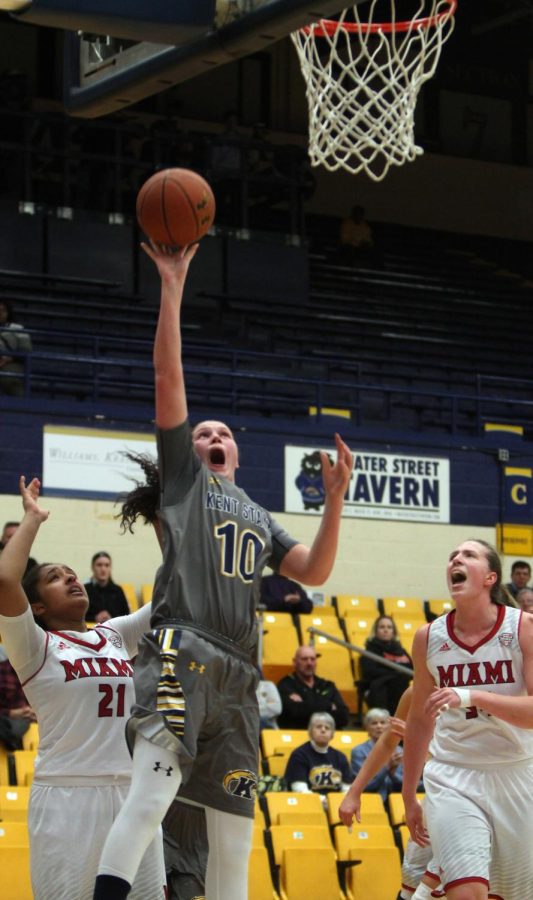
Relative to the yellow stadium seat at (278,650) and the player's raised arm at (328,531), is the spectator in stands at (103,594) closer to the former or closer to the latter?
the yellow stadium seat at (278,650)

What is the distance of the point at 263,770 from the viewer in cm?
1127

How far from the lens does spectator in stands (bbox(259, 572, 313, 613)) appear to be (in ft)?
46.8

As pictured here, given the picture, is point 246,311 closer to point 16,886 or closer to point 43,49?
point 43,49

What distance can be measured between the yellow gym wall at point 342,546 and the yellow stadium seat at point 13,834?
5.65m

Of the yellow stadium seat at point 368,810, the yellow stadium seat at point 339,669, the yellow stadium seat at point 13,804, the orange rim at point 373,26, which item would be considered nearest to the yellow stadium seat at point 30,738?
the yellow stadium seat at point 13,804

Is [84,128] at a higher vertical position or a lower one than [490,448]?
higher

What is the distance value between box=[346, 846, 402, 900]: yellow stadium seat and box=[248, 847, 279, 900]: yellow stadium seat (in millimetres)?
651

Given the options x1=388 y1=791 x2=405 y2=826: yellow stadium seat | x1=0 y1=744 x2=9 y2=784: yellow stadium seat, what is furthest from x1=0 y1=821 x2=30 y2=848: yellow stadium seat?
x1=388 y1=791 x2=405 y2=826: yellow stadium seat

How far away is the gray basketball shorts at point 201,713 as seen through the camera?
4.73 metres

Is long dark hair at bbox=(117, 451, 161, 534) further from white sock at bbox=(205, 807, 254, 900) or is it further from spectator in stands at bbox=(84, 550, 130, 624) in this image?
spectator in stands at bbox=(84, 550, 130, 624)

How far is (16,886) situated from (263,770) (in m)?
2.97

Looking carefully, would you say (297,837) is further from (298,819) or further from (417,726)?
(417,726)

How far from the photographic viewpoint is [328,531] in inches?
204

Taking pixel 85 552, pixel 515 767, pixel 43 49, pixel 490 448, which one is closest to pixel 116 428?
pixel 85 552
